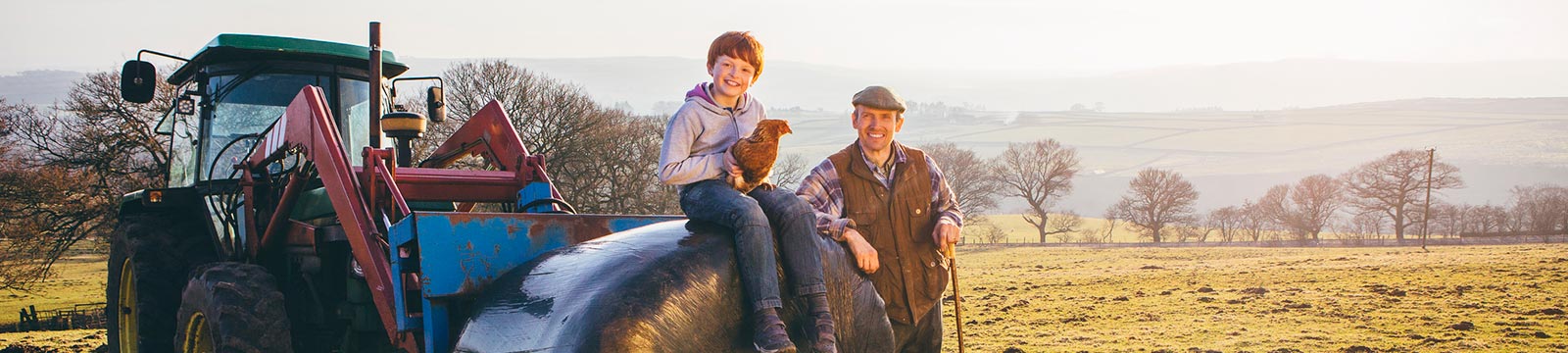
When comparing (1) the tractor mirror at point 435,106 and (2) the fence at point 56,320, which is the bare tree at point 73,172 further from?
(1) the tractor mirror at point 435,106

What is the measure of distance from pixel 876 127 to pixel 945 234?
1.90 feet

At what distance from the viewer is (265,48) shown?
8961mm

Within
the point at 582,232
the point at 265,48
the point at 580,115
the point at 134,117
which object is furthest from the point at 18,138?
the point at 582,232

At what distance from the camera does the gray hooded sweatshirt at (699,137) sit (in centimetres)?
393

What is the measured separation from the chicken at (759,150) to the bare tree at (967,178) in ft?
199

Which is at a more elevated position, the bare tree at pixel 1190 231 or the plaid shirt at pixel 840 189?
the plaid shirt at pixel 840 189

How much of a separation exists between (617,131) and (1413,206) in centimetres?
5566

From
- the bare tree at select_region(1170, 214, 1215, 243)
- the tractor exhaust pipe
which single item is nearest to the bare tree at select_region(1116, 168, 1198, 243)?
the bare tree at select_region(1170, 214, 1215, 243)

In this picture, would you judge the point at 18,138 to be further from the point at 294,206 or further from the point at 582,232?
the point at 582,232

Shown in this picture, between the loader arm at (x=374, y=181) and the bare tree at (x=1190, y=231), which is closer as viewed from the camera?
the loader arm at (x=374, y=181)

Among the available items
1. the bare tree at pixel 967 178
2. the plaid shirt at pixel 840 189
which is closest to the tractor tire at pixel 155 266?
the plaid shirt at pixel 840 189

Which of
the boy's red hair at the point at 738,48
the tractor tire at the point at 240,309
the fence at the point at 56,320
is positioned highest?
the boy's red hair at the point at 738,48

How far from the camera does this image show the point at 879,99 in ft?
16.0

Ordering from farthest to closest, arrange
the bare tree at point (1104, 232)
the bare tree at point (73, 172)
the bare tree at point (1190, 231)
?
the bare tree at point (1104, 232)
the bare tree at point (1190, 231)
the bare tree at point (73, 172)
